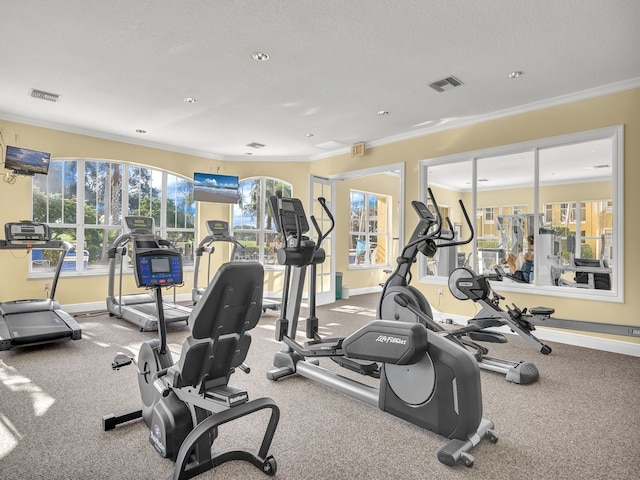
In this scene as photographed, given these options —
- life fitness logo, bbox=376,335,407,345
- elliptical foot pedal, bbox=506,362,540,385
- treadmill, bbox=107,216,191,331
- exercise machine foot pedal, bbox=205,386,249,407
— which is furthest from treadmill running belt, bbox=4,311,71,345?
elliptical foot pedal, bbox=506,362,540,385

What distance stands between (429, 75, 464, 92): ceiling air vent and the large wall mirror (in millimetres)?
1354

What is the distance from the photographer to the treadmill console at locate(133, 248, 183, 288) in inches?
83.7

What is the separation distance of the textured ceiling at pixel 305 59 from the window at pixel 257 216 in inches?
95.0

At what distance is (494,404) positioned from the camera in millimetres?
2754

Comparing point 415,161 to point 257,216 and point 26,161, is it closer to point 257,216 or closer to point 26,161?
point 257,216

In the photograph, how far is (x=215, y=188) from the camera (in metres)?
7.38

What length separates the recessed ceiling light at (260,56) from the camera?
Answer: 347 centimetres

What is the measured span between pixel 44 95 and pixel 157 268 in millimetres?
3861

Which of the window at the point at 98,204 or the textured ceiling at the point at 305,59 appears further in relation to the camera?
the window at the point at 98,204

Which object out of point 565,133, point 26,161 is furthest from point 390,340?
point 26,161

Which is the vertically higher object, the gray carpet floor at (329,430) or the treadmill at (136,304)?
the treadmill at (136,304)

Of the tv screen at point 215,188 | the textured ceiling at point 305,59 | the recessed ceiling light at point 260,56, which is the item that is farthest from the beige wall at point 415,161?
the recessed ceiling light at point 260,56

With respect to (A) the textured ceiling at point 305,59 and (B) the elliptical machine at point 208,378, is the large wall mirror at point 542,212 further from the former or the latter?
(B) the elliptical machine at point 208,378

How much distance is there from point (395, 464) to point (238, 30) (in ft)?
10.9
